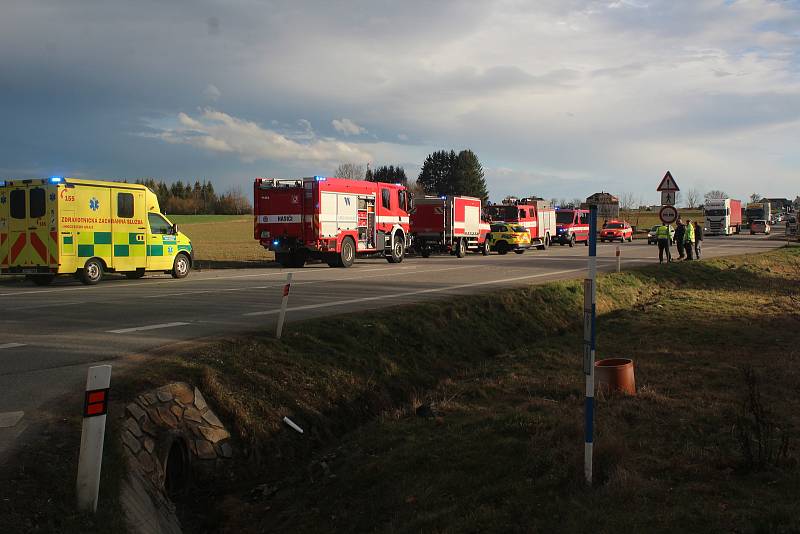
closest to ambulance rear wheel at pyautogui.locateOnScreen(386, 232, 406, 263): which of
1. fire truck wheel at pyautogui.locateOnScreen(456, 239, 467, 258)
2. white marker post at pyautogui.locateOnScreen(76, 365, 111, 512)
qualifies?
fire truck wheel at pyautogui.locateOnScreen(456, 239, 467, 258)

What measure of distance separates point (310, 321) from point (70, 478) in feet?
21.9

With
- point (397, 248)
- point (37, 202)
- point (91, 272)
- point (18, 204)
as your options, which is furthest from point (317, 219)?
point (18, 204)

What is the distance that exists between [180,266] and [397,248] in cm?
1040

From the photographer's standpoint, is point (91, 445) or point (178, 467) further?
point (178, 467)

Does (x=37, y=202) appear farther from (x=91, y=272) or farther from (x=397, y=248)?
(x=397, y=248)

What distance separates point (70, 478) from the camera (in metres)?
4.86

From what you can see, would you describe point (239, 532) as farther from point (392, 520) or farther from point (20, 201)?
point (20, 201)

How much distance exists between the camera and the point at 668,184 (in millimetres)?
20828

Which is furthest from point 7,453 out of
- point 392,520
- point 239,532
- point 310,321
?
point 310,321

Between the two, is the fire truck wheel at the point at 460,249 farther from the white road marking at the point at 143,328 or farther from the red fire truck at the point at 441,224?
the white road marking at the point at 143,328

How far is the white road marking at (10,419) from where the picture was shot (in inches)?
226

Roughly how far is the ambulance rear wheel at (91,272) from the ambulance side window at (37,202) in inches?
65.3

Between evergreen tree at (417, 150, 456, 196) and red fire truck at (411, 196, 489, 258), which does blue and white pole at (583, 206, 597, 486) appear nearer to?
red fire truck at (411, 196, 489, 258)

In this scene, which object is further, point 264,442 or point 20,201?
point 20,201
